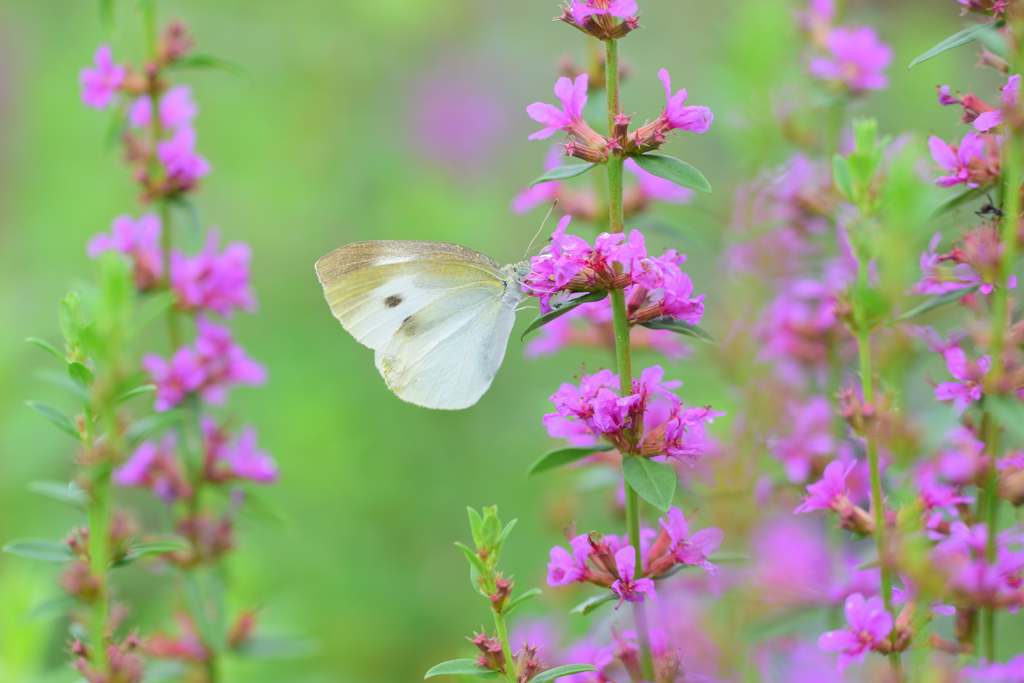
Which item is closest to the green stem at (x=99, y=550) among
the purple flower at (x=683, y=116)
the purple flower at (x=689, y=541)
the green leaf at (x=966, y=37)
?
the purple flower at (x=689, y=541)

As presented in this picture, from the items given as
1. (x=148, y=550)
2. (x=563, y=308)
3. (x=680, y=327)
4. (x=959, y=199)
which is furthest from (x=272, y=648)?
(x=959, y=199)

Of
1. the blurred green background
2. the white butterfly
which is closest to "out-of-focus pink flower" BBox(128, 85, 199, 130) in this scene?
the white butterfly

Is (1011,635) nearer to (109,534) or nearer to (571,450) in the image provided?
(571,450)

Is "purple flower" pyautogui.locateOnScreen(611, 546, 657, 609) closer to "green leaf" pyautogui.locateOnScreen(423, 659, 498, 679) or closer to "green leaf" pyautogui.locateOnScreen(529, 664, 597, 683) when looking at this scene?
"green leaf" pyautogui.locateOnScreen(529, 664, 597, 683)

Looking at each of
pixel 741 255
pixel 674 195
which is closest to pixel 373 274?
pixel 674 195

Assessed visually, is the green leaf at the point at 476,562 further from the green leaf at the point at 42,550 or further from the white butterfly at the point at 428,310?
the white butterfly at the point at 428,310

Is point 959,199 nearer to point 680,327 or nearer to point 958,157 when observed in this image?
point 958,157
